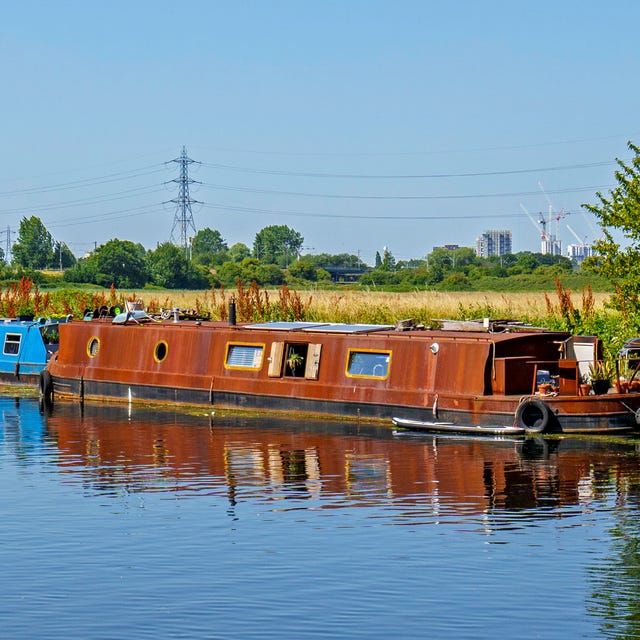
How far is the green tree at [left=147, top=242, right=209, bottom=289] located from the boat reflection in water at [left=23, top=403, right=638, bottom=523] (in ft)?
260

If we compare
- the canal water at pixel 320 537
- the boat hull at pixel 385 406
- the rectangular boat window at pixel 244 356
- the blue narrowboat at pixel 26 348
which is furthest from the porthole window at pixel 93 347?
the canal water at pixel 320 537

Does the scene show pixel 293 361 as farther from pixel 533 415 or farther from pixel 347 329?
pixel 533 415

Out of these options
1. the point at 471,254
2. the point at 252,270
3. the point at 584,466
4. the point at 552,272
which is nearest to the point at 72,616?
the point at 584,466

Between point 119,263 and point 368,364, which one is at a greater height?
point 119,263

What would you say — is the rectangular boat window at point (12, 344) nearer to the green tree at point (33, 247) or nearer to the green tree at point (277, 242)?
the green tree at point (33, 247)

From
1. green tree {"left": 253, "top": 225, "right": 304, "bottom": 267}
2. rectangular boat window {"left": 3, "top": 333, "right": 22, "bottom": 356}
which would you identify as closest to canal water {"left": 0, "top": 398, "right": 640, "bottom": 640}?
rectangular boat window {"left": 3, "top": 333, "right": 22, "bottom": 356}

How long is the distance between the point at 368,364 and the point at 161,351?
6.70m

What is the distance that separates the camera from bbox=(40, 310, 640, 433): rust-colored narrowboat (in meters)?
26.7

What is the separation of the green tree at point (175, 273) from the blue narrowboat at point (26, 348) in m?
67.7

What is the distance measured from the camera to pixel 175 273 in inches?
4306

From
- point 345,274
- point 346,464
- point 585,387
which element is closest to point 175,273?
point 345,274

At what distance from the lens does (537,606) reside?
14.2 metres

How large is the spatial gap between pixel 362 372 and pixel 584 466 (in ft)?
25.9

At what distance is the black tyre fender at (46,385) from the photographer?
119ft
